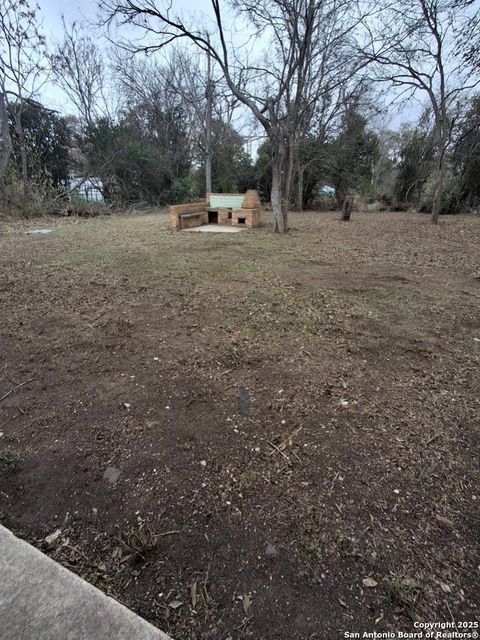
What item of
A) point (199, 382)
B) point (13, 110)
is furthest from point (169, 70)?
point (199, 382)

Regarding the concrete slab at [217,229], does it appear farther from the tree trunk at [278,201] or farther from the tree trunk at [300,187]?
the tree trunk at [300,187]

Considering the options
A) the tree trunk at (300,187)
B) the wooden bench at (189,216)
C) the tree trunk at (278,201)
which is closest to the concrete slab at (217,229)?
the wooden bench at (189,216)

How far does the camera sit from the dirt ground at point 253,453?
0.98 metres

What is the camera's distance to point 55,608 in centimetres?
88

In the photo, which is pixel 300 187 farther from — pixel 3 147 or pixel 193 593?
pixel 193 593

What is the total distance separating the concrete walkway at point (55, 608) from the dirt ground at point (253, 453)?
0.07 meters

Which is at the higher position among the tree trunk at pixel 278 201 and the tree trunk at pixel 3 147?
the tree trunk at pixel 3 147

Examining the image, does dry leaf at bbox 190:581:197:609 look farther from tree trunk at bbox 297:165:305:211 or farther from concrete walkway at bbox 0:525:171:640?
tree trunk at bbox 297:165:305:211

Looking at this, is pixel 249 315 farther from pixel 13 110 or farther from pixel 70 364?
pixel 13 110

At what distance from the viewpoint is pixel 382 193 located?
1401 cm

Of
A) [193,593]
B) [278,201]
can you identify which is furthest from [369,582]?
[278,201]

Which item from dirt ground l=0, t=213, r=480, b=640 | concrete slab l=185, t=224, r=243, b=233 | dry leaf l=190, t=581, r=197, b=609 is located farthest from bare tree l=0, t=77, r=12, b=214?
dry leaf l=190, t=581, r=197, b=609

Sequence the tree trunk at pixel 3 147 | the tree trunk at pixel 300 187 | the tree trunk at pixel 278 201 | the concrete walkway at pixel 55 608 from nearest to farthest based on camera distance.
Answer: the concrete walkway at pixel 55 608
the tree trunk at pixel 278 201
the tree trunk at pixel 3 147
the tree trunk at pixel 300 187

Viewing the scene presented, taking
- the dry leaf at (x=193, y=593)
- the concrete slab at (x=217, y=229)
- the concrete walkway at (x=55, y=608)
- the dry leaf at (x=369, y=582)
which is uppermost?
the concrete slab at (x=217, y=229)
